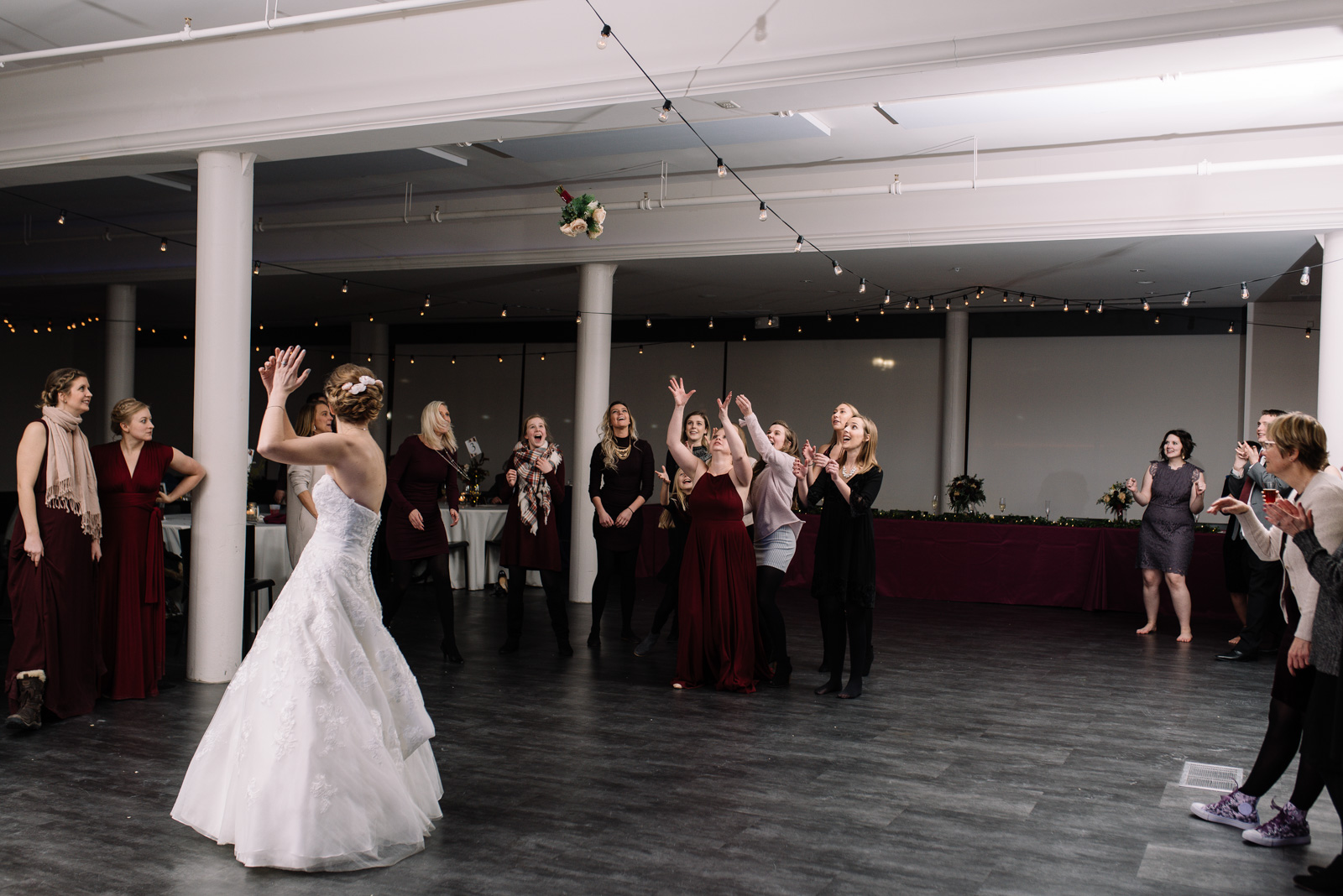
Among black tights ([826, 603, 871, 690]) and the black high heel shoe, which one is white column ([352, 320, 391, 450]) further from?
black tights ([826, 603, 871, 690])

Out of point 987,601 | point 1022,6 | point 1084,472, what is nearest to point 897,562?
point 987,601

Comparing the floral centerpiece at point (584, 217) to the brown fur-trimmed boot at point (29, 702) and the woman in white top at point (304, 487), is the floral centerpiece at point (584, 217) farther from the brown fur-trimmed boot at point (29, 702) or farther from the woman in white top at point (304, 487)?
the brown fur-trimmed boot at point (29, 702)

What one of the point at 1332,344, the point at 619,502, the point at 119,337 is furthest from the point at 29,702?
the point at 119,337

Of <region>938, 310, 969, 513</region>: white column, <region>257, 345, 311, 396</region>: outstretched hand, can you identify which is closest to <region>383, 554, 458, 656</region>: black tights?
<region>257, 345, 311, 396</region>: outstretched hand

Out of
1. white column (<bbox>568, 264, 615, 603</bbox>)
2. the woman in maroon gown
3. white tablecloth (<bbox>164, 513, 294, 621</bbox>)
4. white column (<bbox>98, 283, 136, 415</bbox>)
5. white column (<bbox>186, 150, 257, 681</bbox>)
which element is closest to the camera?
the woman in maroon gown

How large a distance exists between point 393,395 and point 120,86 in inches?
376

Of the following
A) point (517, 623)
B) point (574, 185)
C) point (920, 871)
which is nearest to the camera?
point (920, 871)

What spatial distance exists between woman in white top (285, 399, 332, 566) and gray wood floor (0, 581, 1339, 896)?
3.25ft

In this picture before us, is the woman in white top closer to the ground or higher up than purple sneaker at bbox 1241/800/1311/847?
higher up

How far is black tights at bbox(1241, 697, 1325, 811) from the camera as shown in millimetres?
3197

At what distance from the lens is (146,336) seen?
15.9 m

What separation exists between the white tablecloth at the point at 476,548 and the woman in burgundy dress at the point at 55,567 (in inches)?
167

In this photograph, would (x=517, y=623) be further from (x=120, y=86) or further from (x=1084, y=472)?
(x=1084, y=472)

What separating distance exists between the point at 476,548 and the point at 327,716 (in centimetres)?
622
